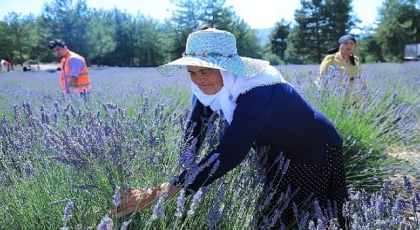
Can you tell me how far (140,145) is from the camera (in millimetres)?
1354

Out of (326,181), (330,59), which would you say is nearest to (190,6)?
(330,59)

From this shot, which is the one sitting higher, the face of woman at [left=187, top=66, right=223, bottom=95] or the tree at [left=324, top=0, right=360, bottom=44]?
the tree at [left=324, top=0, right=360, bottom=44]

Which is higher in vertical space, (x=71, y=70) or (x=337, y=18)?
(x=337, y=18)

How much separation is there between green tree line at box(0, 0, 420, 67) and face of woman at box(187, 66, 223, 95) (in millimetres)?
29023

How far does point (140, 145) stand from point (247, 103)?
0.41 m

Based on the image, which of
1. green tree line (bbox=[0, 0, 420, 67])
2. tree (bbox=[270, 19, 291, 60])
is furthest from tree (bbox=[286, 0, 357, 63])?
tree (bbox=[270, 19, 291, 60])

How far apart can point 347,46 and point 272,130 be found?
306cm

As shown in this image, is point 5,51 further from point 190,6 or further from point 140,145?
point 140,145

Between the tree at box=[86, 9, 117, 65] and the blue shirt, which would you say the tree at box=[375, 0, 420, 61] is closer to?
the tree at box=[86, 9, 117, 65]

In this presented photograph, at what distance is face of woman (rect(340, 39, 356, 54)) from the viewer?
166 inches

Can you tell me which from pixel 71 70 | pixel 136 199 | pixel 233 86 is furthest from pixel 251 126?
pixel 71 70

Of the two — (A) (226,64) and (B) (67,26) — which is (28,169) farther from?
(B) (67,26)

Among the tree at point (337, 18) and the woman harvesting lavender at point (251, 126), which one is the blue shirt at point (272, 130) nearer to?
Answer: the woman harvesting lavender at point (251, 126)

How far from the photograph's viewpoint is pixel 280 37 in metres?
41.2
